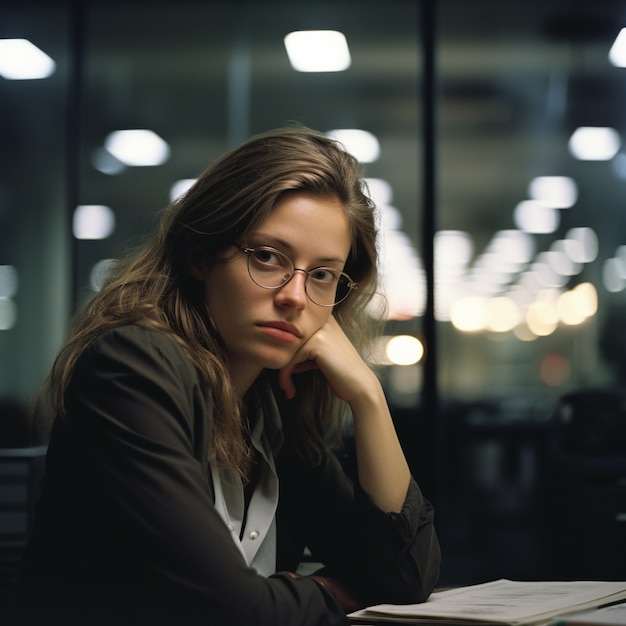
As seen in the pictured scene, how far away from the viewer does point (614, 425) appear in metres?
3.38

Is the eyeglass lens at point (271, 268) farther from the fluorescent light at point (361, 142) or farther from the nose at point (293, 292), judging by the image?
the fluorescent light at point (361, 142)

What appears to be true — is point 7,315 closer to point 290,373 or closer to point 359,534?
point 290,373

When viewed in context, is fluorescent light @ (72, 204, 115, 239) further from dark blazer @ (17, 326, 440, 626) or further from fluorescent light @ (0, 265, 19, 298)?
dark blazer @ (17, 326, 440, 626)

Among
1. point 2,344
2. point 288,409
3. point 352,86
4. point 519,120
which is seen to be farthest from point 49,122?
point 288,409

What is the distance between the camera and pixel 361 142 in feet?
12.2

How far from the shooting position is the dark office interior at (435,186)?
3.58 m

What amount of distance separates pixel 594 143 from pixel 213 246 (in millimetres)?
2979

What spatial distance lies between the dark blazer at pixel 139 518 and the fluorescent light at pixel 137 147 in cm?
289

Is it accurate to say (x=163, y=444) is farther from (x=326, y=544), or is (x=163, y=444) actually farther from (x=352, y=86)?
(x=352, y=86)

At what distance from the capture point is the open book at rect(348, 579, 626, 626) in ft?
2.95

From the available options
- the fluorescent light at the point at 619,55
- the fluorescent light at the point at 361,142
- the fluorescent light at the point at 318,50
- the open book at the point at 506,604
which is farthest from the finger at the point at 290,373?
the fluorescent light at the point at 619,55

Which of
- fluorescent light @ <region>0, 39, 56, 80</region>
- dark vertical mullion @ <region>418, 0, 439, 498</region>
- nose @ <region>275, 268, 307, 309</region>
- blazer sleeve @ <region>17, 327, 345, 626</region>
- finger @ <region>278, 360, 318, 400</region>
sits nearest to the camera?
blazer sleeve @ <region>17, 327, 345, 626</region>

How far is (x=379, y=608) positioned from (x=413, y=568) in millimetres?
234

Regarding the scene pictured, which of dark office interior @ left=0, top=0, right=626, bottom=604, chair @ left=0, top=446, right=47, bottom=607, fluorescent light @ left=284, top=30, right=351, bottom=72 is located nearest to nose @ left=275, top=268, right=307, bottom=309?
chair @ left=0, top=446, right=47, bottom=607
